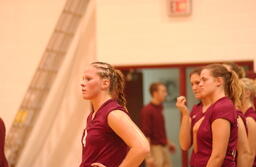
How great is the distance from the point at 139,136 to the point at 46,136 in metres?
4.21

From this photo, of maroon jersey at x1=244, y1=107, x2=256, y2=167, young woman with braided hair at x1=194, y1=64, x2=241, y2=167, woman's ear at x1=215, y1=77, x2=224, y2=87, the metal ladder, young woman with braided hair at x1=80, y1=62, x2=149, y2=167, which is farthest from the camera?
the metal ladder

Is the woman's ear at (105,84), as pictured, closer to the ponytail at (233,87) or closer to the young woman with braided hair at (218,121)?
the young woman with braided hair at (218,121)

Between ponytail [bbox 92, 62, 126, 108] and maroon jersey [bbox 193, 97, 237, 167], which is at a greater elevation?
ponytail [bbox 92, 62, 126, 108]

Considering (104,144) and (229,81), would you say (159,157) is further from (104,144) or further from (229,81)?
(104,144)

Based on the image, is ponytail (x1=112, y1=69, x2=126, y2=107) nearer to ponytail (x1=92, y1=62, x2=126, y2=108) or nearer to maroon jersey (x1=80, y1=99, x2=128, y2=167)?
ponytail (x1=92, y1=62, x2=126, y2=108)

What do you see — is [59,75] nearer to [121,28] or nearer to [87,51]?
[87,51]

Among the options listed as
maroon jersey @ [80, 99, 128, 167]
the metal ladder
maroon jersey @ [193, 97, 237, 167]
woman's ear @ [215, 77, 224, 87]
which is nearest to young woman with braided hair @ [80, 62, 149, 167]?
maroon jersey @ [80, 99, 128, 167]

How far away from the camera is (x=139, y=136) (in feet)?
7.73

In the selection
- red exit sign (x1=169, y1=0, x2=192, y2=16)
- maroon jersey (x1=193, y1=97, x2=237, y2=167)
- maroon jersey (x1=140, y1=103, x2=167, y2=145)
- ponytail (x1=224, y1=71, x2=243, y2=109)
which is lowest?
maroon jersey (x1=140, y1=103, x2=167, y2=145)

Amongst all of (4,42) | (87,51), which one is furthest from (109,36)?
(4,42)

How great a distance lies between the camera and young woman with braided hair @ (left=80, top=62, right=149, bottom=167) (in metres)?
2.35

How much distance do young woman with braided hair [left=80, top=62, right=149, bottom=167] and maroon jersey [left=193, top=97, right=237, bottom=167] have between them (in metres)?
0.56

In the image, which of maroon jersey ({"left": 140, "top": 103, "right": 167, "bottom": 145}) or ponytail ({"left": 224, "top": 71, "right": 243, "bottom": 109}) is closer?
ponytail ({"left": 224, "top": 71, "right": 243, "bottom": 109})

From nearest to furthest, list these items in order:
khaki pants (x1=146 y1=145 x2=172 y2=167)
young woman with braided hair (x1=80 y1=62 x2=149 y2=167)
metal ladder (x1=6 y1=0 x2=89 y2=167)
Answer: young woman with braided hair (x1=80 y1=62 x2=149 y2=167)
khaki pants (x1=146 y1=145 x2=172 y2=167)
metal ladder (x1=6 y1=0 x2=89 y2=167)
